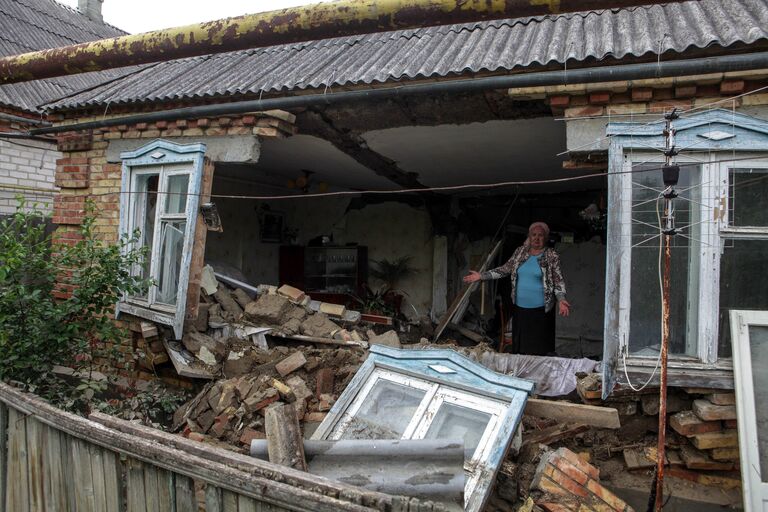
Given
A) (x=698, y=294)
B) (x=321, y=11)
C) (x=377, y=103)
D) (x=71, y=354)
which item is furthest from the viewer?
(x=377, y=103)

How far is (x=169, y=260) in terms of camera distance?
564 cm

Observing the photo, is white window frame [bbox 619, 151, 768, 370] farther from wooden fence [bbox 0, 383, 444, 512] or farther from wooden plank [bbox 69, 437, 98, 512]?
wooden plank [bbox 69, 437, 98, 512]

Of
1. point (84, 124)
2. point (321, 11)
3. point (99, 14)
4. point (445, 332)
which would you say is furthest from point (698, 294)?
point (99, 14)

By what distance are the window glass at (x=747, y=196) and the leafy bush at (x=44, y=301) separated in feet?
15.6

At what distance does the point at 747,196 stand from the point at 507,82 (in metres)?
1.94

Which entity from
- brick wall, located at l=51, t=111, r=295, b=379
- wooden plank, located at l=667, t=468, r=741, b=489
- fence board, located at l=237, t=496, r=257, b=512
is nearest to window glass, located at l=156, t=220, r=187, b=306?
brick wall, located at l=51, t=111, r=295, b=379

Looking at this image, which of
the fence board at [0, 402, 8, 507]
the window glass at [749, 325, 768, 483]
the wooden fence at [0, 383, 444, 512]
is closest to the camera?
the wooden fence at [0, 383, 444, 512]

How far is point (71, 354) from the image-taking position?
13.7 ft

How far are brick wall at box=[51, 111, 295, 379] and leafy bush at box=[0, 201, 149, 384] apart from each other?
1361mm

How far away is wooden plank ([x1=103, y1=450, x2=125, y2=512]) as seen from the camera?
242cm

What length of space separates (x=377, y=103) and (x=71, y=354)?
3.34 meters

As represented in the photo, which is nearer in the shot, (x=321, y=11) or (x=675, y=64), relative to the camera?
(x=321, y=11)

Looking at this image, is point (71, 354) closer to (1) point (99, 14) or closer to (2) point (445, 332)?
(2) point (445, 332)

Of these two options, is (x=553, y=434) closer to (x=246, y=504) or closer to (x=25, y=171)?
(x=246, y=504)
